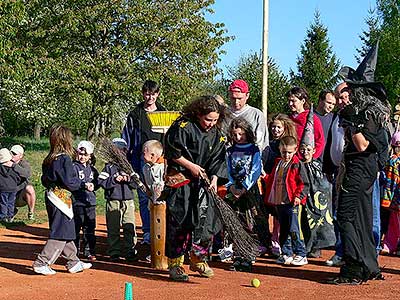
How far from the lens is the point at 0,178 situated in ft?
40.7

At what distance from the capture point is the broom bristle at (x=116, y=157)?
8516 millimetres

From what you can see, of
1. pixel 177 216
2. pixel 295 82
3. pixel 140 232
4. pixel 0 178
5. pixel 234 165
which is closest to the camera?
pixel 177 216

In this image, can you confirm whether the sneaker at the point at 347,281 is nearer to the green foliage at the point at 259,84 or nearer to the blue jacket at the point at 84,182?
the blue jacket at the point at 84,182

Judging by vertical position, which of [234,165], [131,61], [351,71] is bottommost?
[234,165]

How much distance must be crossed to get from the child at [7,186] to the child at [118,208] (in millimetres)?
3791

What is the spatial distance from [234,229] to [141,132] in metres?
2.28

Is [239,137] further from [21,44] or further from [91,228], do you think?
[21,44]

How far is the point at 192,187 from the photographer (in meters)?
7.39

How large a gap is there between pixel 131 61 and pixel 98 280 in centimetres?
2457

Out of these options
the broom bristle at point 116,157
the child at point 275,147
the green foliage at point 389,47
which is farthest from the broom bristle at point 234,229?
the green foliage at point 389,47

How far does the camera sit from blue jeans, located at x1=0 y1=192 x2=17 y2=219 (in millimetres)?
12195

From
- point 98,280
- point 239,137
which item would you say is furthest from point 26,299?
point 239,137

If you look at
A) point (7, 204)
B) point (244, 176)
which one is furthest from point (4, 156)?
point (244, 176)

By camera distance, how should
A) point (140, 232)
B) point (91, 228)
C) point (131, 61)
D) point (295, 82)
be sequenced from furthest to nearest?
point (295, 82) → point (131, 61) → point (140, 232) → point (91, 228)
